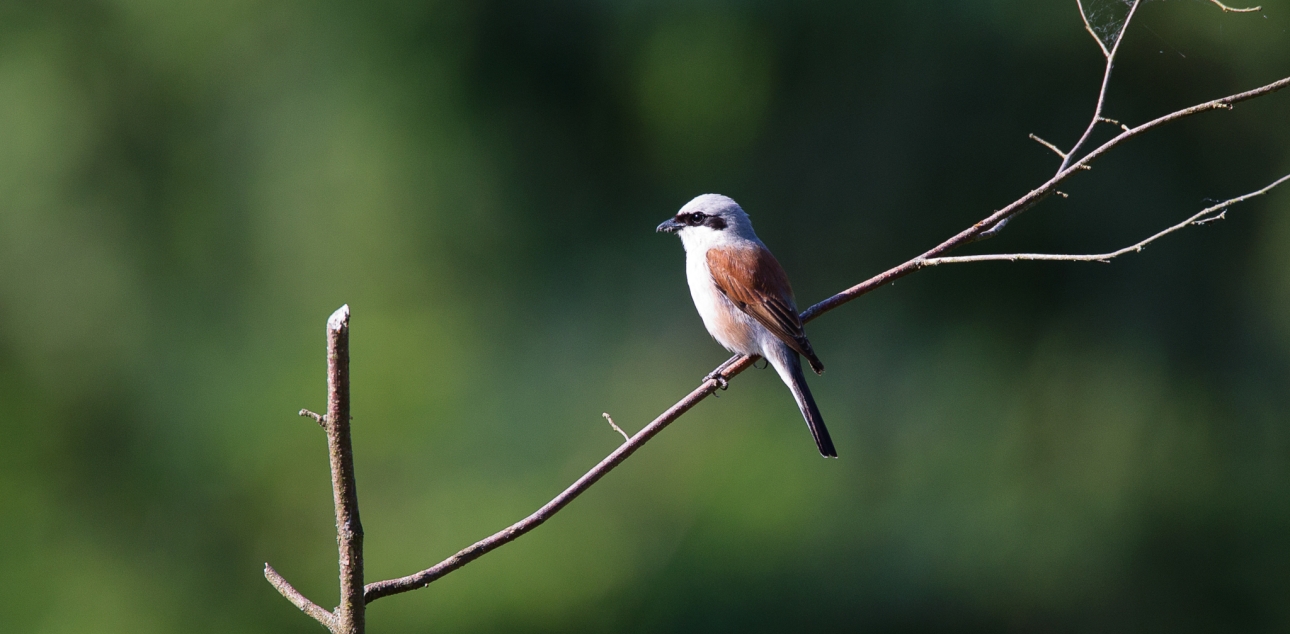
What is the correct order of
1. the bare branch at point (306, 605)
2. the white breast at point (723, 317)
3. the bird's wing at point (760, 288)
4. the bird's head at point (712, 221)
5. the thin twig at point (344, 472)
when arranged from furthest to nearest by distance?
1. the bird's head at point (712, 221)
2. the white breast at point (723, 317)
3. the bird's wing at point (760, 288)
4. the bare branch at point (306, 605)
5. the thin twig at point (344, 472)

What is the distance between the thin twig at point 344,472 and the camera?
0.95m

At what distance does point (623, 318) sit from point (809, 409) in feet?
9.52

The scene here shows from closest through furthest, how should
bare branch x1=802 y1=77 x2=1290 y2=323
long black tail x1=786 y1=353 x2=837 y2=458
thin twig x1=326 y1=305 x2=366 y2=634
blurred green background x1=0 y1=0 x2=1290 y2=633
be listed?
1. thin twig x1=326 y1=305 x2=366 y2=634
2. bare branch x1=802 y1=77 x2=1290 y2=323
3. long black tail x1=786 y1=353 x2=837 y2=458
4. blurred green background x1=0 y1=0 x2=1290 y2=633

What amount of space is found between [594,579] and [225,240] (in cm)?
370

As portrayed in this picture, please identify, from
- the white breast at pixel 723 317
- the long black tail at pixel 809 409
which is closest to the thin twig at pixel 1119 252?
the long black tail at pixel 809 409

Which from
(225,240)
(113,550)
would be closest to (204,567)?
(113,550)

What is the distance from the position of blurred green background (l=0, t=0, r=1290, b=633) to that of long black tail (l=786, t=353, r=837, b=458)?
2.11 metres

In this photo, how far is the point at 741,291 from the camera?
2.99m

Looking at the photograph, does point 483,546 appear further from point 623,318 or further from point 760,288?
point 623,318

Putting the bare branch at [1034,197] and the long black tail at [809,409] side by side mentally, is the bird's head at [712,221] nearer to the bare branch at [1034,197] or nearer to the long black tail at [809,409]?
the long black tail at [809,409]

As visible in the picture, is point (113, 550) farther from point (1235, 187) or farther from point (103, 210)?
point (1235, 187)

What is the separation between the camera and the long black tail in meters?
2.70

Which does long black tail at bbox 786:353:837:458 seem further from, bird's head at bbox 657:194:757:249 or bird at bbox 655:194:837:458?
bird's head at bbox 657:194:757:249

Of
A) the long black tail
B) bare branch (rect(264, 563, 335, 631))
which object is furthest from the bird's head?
bare branch (rect(264, 563, 335, 631))
